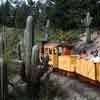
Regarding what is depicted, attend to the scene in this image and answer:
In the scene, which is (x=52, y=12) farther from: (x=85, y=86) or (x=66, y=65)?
(x=85, y=86)

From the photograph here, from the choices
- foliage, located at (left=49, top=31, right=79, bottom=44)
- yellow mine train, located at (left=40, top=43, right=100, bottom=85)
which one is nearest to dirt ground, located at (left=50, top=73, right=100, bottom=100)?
yellow mine train, located at (left=40, top=43, right=100, bottom=85)

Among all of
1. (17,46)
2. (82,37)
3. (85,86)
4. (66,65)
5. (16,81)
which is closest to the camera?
(16,81)

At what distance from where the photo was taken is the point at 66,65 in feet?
64.0

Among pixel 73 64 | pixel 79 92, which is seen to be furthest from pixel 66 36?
pixel 79 92

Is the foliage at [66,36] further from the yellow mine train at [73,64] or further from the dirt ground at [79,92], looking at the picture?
the dirt ground at [79,92]

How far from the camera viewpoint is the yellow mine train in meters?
14.8

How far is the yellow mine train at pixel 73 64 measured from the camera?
581 inches

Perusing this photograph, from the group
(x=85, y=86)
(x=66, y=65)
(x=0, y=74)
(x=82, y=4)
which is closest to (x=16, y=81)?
(x=0, y=74)

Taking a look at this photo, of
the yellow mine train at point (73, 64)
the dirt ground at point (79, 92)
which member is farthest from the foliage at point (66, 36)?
the dirt ground at point (79, 92)

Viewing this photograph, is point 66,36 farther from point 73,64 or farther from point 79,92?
point 79,92

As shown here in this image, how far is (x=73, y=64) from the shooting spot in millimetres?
18562

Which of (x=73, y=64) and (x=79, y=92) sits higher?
(x=73, y=64)

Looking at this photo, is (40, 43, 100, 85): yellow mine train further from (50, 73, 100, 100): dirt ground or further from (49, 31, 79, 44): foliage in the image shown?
(49, 31, 79, 44): foliage

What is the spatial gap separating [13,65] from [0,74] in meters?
2.53
